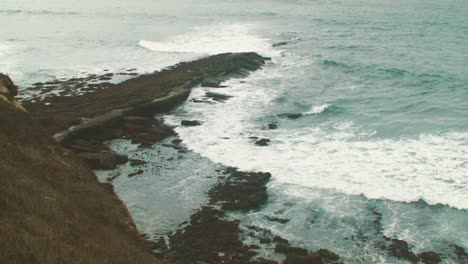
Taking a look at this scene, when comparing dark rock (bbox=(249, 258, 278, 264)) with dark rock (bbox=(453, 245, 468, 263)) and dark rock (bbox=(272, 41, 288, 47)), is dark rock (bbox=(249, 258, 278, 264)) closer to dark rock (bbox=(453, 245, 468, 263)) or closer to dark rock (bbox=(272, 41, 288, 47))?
dark rock (bbox=(453, 245, 468, 263))

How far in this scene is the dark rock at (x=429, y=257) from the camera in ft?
51.6

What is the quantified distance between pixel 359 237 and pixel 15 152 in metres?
12.6

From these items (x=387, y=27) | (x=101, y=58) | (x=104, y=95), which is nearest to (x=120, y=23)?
(x=101, y=58)

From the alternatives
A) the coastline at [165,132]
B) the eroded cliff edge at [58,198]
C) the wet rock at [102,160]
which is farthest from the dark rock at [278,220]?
the wet rock at [102,160]

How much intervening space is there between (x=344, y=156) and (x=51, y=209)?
54.4 feet

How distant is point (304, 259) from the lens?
49.6 feet

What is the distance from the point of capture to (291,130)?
29.1m

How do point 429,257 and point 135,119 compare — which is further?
point 135,119

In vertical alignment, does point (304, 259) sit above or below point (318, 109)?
below

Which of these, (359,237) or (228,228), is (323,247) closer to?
(359,237)

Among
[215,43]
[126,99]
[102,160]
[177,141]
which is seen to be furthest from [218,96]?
[215,43]

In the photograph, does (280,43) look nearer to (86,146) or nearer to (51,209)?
(86,146)

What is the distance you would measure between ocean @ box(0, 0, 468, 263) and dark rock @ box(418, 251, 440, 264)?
0.40 metres

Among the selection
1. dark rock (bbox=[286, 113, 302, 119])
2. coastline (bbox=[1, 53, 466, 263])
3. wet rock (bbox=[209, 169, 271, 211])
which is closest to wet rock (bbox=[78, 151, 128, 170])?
coastline (bbox=[1, 53, 466, 263])
